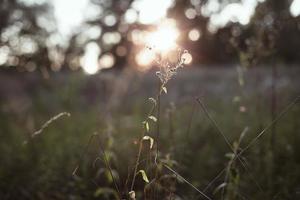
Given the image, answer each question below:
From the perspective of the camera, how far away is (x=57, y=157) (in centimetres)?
378

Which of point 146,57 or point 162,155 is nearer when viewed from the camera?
point 146,57

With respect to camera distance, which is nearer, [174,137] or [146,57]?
[146,57]

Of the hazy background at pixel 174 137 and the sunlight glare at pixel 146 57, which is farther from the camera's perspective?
the hazy background at pixel 174 137

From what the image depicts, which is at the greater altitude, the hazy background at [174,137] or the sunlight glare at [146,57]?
the sunlight glare at [146,57]

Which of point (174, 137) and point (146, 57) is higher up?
point (146, 57)

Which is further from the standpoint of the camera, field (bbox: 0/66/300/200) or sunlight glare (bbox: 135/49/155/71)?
field (bbox: 0/66/300/200)

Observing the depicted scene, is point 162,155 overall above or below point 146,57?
below

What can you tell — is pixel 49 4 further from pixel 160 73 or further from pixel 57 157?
pixel 160 73

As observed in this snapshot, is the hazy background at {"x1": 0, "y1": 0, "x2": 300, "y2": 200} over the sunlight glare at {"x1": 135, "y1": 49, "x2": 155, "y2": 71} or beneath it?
beneath

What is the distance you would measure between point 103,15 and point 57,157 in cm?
2812

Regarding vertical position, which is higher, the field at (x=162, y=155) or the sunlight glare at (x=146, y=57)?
the sunlight glare at (x=146, y=57)

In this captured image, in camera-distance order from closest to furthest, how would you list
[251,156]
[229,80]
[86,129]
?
[251,156]
[86,129]
[229,80]

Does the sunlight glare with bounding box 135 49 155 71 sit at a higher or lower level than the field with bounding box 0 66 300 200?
higher

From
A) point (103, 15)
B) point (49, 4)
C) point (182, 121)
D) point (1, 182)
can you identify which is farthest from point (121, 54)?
point (1, 182)
